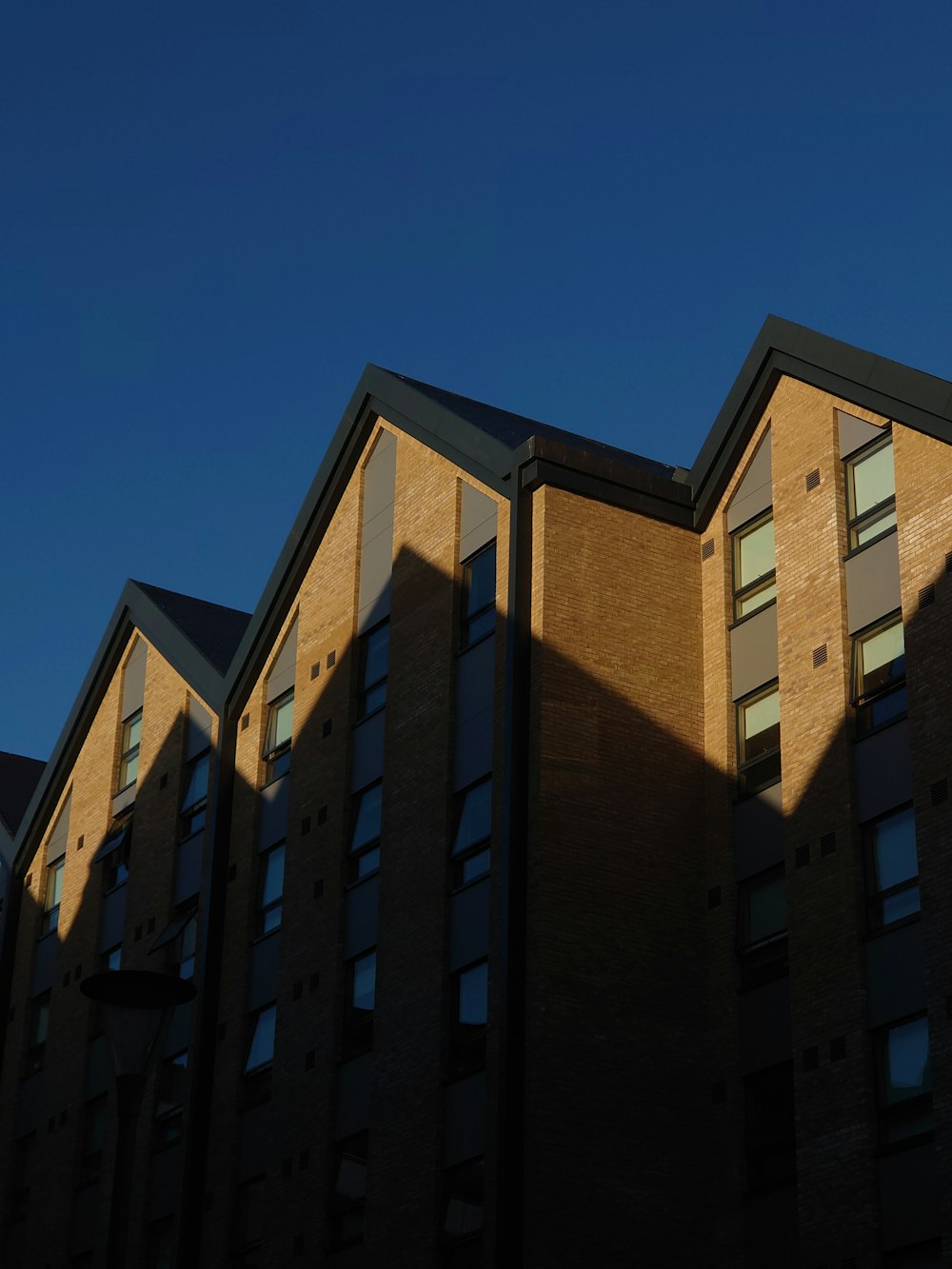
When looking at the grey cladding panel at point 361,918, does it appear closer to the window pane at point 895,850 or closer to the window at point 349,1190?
the window at point 349,1190

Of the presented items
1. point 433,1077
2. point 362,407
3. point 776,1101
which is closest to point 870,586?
point 776,1101

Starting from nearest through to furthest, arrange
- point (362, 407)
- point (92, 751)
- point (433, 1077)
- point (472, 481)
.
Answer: point (433, 1077)
point (472, 481)
point (362, 407)
point (92, 751)

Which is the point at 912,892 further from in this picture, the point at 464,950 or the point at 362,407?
the point at 362,407

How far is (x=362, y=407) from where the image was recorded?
37.7m

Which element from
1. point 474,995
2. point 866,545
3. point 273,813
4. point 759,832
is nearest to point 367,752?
point 273,813

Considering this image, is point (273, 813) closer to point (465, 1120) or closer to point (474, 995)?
point (474, 995)

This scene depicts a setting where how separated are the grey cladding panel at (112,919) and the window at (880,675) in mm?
18353

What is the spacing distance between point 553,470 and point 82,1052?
1667 cm

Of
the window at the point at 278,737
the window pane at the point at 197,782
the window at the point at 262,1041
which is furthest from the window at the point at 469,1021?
the window pane at the point at 197,782

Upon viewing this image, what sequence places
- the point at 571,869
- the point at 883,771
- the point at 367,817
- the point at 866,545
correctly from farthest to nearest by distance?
the point at 367,817 < the point at 866,545 < the point at 571,869 < the point at 883,771

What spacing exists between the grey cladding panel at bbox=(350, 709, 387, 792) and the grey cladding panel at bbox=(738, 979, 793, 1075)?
27.7 feet

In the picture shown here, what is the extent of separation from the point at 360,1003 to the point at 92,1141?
9646 millimetres

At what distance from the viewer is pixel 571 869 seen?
95.0ft

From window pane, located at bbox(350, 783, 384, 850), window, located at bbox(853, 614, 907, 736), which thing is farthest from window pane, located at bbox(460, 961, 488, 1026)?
window, located at bbox(853, 614, 907, 736)
